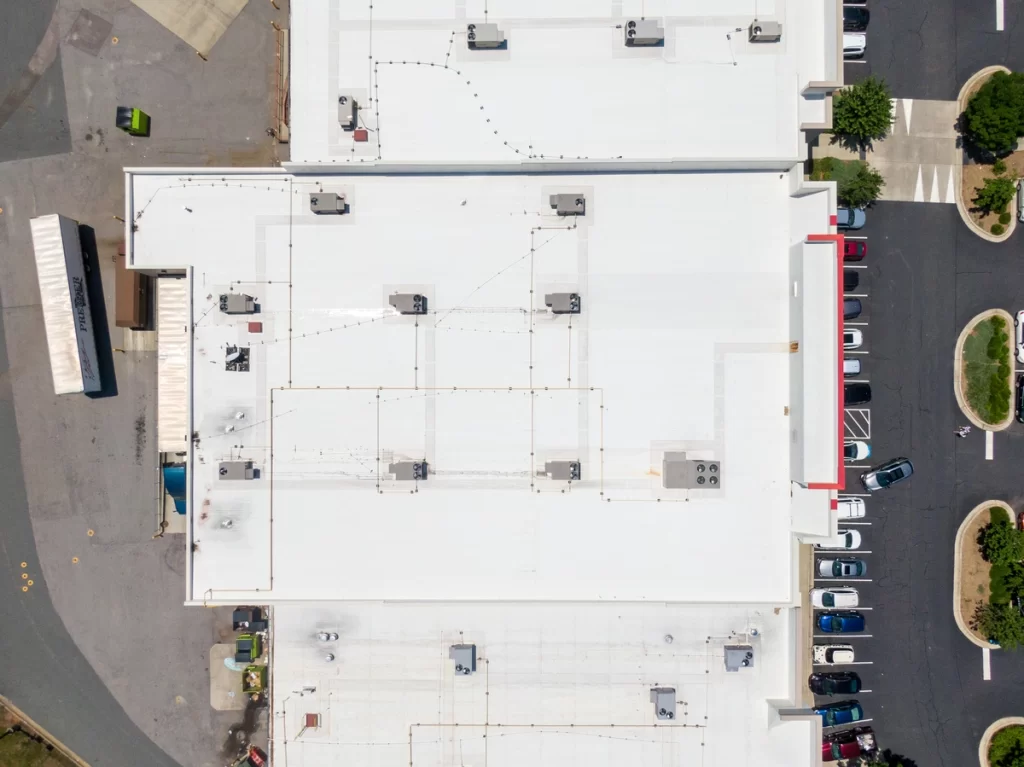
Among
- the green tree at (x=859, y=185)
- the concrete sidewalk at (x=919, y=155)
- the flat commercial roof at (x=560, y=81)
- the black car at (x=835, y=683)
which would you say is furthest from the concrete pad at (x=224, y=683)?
the concrete sidewalk at (x=919, y=155)

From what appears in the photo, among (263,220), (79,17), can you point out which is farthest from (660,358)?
(79,17)

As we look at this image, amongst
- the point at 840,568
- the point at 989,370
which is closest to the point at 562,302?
the point at 840,568

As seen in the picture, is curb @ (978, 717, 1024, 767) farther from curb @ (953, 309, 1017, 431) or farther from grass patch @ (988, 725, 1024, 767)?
curb @ (953, 309, 1017, 431)

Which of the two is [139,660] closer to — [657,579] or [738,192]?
[657,579]

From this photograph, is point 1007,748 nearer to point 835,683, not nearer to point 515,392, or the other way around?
point 835,683

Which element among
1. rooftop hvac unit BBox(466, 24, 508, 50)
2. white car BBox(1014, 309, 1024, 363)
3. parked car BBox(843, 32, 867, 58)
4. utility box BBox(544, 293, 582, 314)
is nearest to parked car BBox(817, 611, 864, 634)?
white car BBox(1014, 309, 1024, 363)

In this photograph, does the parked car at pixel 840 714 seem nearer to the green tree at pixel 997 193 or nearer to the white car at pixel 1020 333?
the white car at pixel 1020 333
